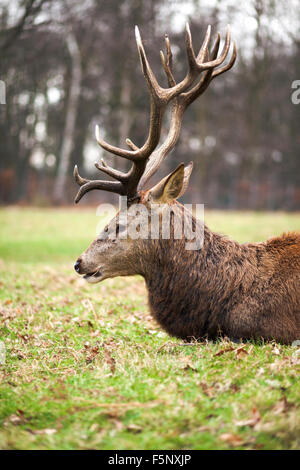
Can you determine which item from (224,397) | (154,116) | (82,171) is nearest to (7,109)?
(82,171)

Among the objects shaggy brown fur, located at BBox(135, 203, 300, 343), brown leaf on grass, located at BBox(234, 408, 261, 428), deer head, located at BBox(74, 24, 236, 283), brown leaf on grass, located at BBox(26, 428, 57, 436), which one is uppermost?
deer head, located at BBox(74, 24, 236, 283)

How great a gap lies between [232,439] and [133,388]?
96 centimetres

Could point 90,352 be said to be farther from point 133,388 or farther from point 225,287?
point 225,287

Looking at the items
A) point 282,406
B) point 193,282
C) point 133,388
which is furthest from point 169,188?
point 282,406

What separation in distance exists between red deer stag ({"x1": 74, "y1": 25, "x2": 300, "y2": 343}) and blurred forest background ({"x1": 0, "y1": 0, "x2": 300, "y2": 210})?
13389 millimetres

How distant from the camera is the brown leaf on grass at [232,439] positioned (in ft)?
9.90

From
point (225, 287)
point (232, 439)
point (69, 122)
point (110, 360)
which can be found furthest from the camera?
point (69, 122)

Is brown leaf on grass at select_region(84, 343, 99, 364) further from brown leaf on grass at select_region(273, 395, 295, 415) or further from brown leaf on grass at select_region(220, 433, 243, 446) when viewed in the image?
brown leaf on grass at select_region(273, 395, 295, 415)

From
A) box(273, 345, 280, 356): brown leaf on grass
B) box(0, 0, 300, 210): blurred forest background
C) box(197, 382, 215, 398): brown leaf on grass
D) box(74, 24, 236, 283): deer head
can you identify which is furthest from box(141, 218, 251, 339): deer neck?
box(0, 0, 300, 210): blurred forest background

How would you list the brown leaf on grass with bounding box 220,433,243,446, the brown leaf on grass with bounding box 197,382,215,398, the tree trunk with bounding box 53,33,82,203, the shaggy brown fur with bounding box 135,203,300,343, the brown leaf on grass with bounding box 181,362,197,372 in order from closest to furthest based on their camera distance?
the brown leaf on grass with bounding box 220,433,243,446 → the brown leaf on grass with bounding box 197,382,215,398 → the brown leaf on grass with bounding box 181,362,197,372 → the shaggy brown fur with bounding box 135,203,300,343 → the tree trunk with bounding box 53,33,82,203

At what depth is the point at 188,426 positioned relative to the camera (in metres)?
3.17

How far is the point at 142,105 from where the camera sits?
2581 centimetres

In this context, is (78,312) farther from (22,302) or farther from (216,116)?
(216,116)

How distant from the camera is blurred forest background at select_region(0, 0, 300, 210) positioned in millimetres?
20234
